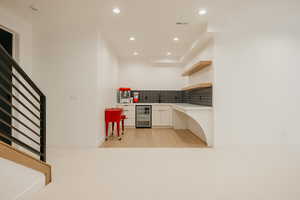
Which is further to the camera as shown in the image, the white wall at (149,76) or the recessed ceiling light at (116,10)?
the white wall at (149,76)

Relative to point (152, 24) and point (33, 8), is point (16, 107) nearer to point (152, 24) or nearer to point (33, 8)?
point (33, 8)

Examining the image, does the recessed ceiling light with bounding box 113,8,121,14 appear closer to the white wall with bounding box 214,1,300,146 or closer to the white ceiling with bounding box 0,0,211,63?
the white ceiling with bounding box 0,0,211,63

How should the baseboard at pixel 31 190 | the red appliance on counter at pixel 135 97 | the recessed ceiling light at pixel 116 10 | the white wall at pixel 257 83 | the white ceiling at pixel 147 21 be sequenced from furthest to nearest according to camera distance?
the red appliance on counter at pixel 135 97
the white wall at pixel 257 83
the recessed ceiling light at pixel 116 10
the white ceiling at pixel 147 21
the baseboard at pixel 31 190

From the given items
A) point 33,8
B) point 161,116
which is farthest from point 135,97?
point 33,8

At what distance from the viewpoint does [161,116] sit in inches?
201

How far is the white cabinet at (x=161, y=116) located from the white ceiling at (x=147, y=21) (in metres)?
1.98

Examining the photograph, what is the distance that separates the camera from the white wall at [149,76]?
5508 millimetres

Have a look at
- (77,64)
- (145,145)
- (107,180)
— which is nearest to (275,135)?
(145,145)

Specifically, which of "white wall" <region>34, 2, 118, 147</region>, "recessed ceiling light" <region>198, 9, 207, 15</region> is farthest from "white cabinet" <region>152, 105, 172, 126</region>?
"recessed ceiling light" <region>198, 9, 207, 15</region>

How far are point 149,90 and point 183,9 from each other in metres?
3.43

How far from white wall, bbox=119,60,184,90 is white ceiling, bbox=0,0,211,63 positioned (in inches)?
45.1

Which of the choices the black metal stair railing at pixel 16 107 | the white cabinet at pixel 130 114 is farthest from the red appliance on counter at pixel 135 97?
→ the black metal stair railing at pixel 16 107

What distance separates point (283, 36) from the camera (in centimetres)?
311

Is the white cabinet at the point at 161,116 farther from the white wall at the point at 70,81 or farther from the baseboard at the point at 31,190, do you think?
the baseboard at the point at 31,190
